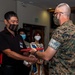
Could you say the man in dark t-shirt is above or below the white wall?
below

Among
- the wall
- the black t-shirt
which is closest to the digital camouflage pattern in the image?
the black t-shirt

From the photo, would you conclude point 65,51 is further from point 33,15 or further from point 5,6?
point 33,15

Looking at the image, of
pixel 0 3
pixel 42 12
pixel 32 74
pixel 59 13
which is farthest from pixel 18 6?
pixel 59 13

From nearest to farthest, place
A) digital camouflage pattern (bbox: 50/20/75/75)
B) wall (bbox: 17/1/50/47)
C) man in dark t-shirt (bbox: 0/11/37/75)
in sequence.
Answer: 1. digital camouflage pattern (bbox: 50/20/75/75)
2. man in dark t-shirt (bbox: 0/11/37/75)
3. wall (bbox: 17/1/50/47)

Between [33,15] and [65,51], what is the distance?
647 centimetres

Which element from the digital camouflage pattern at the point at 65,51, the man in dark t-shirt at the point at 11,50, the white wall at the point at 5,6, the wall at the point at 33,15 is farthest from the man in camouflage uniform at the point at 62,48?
the wall at the point at 33,15

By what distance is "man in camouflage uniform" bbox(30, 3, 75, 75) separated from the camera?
6.00ft

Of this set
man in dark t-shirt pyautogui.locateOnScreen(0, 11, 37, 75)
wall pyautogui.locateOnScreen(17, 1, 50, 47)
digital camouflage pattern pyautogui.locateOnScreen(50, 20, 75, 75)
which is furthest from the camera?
wall pyautogui.locateOnScreen(17, 1, 50, 47)

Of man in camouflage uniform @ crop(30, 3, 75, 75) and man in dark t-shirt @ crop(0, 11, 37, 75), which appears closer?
man in camouflage uniform @ crop(30, 3, 75, 75)

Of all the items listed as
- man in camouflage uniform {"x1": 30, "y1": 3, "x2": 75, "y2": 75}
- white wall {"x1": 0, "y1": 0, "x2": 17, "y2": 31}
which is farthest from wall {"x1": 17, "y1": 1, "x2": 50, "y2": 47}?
man in camouflage uniform {"x1": 30, "y1": 3, "x2": 75, "y2": 75}

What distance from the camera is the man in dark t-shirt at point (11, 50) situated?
2.22 m

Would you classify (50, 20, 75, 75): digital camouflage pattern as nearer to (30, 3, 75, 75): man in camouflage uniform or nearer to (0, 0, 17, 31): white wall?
(30, 3, 75, 75): man in camouflage uniform

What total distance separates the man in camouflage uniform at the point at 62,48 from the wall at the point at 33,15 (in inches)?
215

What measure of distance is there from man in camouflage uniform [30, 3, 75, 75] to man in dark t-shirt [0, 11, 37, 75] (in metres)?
0.37
